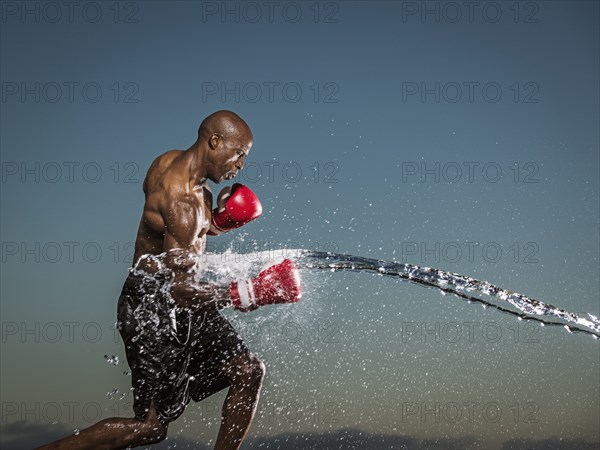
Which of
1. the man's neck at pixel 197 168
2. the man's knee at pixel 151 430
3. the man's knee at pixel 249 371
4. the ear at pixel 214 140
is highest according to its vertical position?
the ear at pixel 214 140

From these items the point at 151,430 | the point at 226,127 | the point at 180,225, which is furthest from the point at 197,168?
the point at 151,430

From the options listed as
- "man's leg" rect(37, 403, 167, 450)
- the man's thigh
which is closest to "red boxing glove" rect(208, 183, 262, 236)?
the man's thigh

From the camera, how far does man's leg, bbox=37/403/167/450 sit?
4.03 m

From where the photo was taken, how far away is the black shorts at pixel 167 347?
165 inches

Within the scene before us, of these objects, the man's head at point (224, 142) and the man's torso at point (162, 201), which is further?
the man's head at point (224, 142)

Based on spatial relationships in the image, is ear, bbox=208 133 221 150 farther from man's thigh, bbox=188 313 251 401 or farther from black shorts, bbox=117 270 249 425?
man's thigh, bbox=188 313 251 401

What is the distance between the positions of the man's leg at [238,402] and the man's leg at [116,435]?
36 centimetres

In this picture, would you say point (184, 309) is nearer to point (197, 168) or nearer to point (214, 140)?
point (197, 168)

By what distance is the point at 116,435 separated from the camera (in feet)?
13.4

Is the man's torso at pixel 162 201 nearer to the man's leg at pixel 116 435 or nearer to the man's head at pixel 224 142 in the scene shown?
the man's head at pixel 224 142

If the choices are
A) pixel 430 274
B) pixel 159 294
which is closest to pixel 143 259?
pixel 159 294

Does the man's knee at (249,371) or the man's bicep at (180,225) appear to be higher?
the man's bicep at (180,225)

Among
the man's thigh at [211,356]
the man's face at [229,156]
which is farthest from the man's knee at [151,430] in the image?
the man's face at [229,156]

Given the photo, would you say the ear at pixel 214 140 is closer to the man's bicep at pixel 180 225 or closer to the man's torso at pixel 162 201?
the man's torso at pixel 162 201
